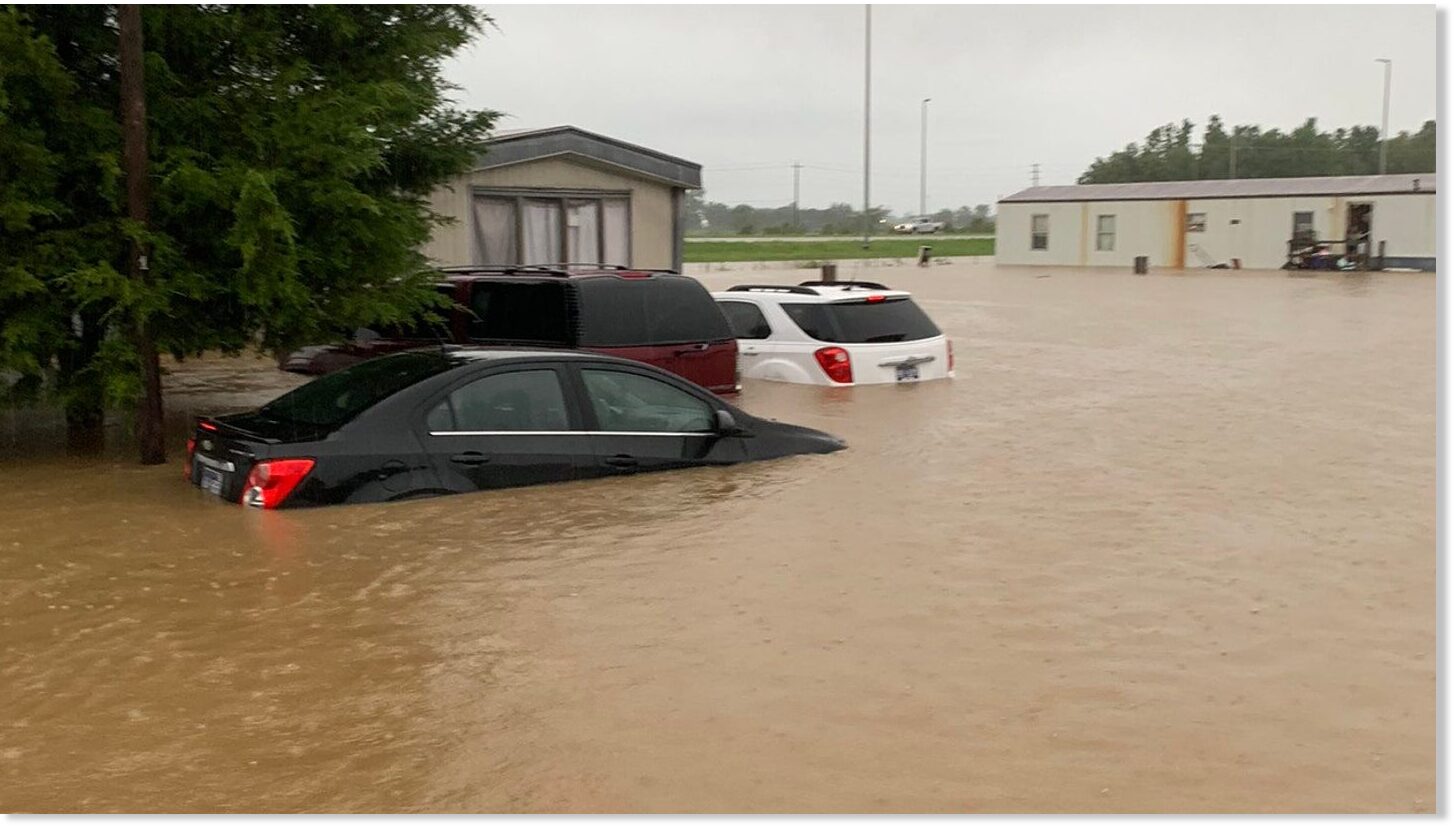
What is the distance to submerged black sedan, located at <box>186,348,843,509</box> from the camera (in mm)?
8930

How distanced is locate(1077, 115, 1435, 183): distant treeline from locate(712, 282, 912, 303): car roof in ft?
304

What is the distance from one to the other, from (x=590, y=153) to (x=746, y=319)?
206 inches

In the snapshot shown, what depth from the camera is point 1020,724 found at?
18.7 feet

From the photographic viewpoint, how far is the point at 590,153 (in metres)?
20.6

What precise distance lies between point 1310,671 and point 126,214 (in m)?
8.73

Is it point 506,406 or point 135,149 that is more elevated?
point 135,149

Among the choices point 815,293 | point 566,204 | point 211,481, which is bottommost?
point 211,481

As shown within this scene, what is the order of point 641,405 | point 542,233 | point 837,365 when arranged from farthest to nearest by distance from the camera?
point 542,233
point 837,365
point 641,405

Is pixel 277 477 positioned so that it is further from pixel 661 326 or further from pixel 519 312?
pixel 661 326

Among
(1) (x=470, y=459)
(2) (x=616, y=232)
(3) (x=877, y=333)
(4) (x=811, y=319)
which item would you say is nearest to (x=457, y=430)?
(1) (x=470, y=459)

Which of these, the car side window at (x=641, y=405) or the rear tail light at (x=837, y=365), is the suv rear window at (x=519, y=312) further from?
the rear tail light at (x=837, y=365)

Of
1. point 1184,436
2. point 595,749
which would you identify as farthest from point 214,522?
point 1184,436

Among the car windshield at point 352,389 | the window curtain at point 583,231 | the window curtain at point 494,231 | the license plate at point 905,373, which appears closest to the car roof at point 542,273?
the car windshield at point 352,389

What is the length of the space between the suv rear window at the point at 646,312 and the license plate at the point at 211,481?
3888mm
